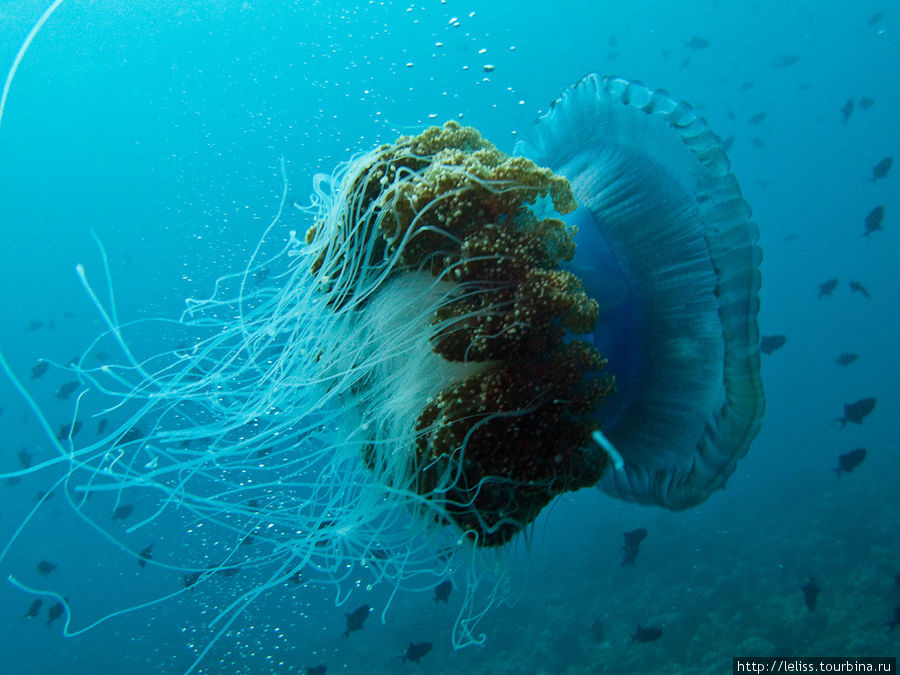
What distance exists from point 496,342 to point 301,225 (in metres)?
29.5

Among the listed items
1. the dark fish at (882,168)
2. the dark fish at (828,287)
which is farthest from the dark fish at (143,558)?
the dark fish at (882,168)

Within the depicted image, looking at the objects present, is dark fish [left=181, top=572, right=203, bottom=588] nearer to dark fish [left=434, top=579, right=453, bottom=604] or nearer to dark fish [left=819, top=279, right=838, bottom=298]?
dark fish [left=434, top=579, right=453, bottom=604]

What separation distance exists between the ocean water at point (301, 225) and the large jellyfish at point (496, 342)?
0.55 m

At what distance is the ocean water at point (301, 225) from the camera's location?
48.6 feet

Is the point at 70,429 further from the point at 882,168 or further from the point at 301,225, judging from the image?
the point at 301,225

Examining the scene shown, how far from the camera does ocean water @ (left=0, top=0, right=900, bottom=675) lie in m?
14.8

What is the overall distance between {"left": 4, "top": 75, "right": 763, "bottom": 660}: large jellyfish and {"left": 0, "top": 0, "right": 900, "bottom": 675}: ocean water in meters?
0.55

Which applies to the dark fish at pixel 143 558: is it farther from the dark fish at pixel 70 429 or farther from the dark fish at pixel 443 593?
the dark fish at pixel 443 593

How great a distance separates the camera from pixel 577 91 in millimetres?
3295

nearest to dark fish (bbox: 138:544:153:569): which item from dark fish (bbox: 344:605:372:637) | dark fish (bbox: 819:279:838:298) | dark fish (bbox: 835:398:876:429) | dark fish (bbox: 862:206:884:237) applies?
dark fish (bbox: 344:605:372:637)

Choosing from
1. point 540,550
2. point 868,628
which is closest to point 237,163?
point 540,550

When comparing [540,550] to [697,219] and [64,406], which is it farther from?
[64,406]

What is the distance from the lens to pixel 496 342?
223 centimetres

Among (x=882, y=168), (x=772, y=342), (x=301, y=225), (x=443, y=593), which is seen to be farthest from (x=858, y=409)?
(x=301, y=225)
